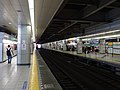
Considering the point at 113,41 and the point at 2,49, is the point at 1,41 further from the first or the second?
the point at 113,41

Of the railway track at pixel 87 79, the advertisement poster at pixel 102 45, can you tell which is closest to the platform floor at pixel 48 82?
the railway track at pixel 87 79

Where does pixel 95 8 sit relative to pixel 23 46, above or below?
above

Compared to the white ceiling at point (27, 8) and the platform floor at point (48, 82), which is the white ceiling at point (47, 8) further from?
the platform floor at point (48, 82)

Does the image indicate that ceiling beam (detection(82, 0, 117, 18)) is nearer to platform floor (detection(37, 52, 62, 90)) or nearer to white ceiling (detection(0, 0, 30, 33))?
white ceiling (detection(0, 0, 30, 33))

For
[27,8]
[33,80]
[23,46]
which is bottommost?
[33,80]

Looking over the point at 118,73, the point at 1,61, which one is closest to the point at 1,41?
the point at 1,61

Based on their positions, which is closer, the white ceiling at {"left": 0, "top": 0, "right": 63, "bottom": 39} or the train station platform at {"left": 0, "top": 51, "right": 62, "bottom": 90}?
the train station platform at {"left": 0, "top": 51, "right": 62, "bottom": 90}

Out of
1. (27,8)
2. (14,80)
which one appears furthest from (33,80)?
(27,8)

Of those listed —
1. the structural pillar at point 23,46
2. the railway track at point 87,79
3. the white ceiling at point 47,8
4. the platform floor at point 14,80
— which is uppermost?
the white ceiling at point 47,8

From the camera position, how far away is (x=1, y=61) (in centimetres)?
1841

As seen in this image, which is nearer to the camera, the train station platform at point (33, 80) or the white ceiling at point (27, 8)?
the train station platform at point (33, 80)

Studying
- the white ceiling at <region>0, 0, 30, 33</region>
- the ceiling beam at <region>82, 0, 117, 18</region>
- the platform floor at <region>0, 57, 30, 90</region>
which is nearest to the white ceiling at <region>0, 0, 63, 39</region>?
the white ceiling at <region>0, 0, 30, 33</region>

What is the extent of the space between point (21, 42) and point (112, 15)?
950cm

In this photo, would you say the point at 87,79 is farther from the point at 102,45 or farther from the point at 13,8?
the point at 102,45
